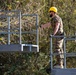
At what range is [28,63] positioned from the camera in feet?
62.6

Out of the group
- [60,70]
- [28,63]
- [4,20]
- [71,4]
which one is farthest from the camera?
[71,4]

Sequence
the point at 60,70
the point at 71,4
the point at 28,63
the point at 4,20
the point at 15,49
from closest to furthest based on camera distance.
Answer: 1. the point at 60,70
2. the point at 15,49
3. the point at 4,20
4. the point at 28,63
5. the point at 71,4

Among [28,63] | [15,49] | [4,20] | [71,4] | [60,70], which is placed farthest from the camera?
[71,4]

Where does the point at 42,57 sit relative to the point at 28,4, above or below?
below

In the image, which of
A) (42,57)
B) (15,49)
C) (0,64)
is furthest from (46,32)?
(15,49)

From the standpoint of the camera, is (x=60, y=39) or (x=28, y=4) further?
(x=28, y=4)

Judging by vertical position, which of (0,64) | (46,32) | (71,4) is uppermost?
(71,4)

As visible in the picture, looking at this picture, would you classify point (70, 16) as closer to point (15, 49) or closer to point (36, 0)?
point (36, 0)

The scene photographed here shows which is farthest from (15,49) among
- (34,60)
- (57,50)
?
(34,60)

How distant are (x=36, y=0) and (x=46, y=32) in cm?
148

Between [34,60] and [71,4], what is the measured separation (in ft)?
10.6

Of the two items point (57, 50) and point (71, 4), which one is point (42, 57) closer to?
point (71, 4)

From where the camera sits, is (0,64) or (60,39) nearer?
(60,39)

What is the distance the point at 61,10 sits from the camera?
2012cm
